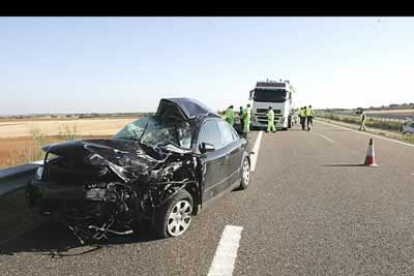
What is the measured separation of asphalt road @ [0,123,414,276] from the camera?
324cm

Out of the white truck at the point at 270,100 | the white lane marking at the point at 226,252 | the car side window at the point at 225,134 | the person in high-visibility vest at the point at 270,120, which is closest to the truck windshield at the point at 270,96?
the white truck at the point at 270,100

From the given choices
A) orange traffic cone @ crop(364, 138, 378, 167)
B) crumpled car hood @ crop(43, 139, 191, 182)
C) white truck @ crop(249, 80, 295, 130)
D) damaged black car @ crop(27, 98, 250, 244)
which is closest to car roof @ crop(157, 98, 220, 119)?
damaged black car @ crop(27, 98, 250, 244)

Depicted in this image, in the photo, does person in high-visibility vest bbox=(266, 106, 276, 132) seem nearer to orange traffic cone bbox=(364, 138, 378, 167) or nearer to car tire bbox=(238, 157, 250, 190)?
orange traffic cone bbox=(364, 138, 378, 167)

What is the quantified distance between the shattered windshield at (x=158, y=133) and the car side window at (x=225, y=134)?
2.74 feet

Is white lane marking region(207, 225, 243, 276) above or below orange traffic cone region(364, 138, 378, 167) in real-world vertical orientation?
below

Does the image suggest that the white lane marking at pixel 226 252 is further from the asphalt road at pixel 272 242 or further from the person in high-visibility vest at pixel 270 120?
the person in high-visibility vest at pixel 270 120

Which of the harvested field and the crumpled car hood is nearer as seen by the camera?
the crumpled car hood

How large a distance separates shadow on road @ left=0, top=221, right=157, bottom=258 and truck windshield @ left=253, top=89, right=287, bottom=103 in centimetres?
2022

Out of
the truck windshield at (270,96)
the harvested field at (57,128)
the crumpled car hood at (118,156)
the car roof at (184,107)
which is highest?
the truck windshield at (270,96)

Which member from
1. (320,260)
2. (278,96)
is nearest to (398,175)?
(320,260)

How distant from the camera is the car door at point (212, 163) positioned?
4523 mm
